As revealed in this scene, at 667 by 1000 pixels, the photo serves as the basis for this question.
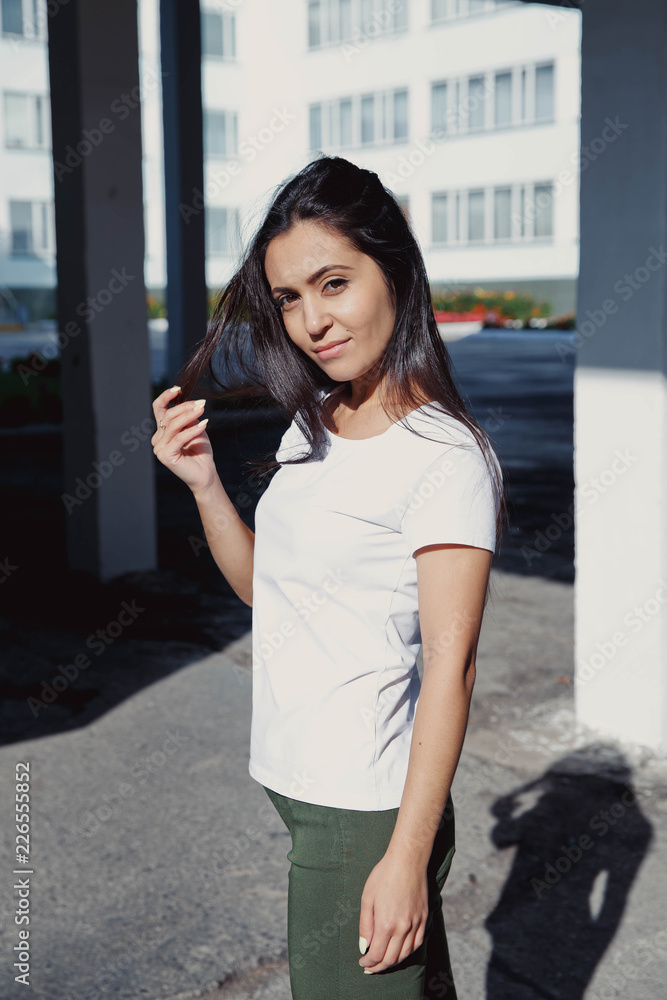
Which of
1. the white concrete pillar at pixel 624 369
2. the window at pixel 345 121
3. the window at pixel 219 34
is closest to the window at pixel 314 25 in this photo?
the window at pixel 345 121

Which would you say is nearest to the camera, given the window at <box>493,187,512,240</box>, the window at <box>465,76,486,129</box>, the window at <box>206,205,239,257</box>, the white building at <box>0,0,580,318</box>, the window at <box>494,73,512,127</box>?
the white building at <box>0,0,580,318</box>

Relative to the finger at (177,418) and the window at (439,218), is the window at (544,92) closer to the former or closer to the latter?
the window at (439,218)

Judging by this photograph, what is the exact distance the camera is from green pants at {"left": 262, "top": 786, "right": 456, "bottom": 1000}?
5.20 feet

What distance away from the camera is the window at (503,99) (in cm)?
3178

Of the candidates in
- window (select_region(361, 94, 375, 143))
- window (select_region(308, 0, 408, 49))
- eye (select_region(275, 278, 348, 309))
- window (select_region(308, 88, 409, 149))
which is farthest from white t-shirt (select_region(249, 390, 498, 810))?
window (select_region(308, 0, 408, 49))

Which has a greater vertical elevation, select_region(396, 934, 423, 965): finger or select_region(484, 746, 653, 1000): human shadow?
select_region(396, 934, 423, 965): finger

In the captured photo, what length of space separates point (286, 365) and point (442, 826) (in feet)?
2.67

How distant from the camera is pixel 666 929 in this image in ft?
9.61

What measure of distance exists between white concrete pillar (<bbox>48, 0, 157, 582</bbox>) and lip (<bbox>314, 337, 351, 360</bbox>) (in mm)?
4712

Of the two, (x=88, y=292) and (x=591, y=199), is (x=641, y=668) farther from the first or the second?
(x=88, y=292)

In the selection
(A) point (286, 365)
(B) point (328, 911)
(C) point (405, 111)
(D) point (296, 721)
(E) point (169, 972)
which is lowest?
(E) point (169, 972)

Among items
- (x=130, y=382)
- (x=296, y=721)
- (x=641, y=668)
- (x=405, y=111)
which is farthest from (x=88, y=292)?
(x=405, y=111)

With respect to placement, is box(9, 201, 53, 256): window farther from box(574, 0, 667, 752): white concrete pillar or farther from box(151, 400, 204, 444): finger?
box(151, 400, 204, 444): finger

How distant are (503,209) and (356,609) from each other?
3304 cm
